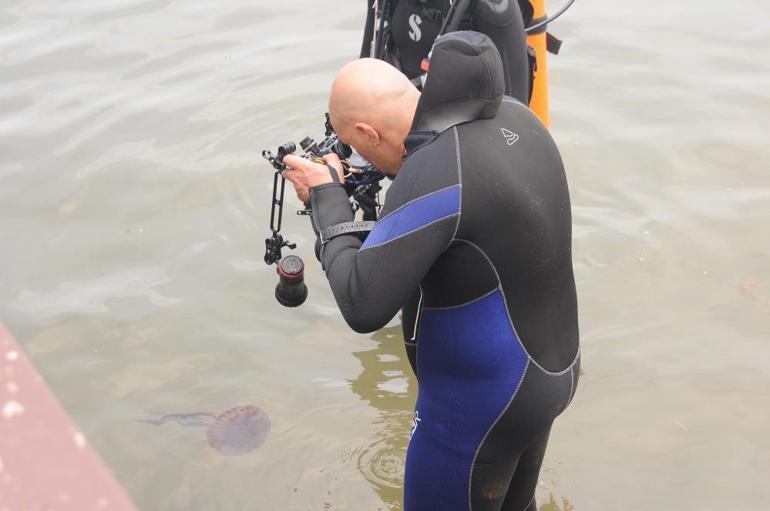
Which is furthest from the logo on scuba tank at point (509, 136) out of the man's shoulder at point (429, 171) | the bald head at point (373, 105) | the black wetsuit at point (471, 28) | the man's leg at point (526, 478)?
the black wetsuit at point (471, 28)

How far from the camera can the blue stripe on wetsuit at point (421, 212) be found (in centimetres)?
213

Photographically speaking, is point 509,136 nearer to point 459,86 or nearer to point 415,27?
point 459,86

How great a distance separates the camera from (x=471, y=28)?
3580mm

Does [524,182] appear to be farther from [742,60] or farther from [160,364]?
[742,60]

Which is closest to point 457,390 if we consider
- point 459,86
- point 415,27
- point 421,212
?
point 421,212

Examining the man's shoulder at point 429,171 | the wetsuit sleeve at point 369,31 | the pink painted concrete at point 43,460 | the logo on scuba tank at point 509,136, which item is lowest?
the wetsuit sleeve at point 369,31

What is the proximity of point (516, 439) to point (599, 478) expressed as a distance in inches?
53.1

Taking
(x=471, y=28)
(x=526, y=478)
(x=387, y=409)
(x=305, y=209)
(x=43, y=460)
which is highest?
(x=43, y=460)

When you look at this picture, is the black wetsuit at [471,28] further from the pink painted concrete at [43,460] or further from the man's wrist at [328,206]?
the pink painted concrete at [43,460]

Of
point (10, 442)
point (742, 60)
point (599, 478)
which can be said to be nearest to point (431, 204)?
point (10, 442)

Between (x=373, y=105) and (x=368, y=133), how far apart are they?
0.24 feet

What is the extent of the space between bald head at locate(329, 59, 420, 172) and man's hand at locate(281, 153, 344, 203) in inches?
7.3

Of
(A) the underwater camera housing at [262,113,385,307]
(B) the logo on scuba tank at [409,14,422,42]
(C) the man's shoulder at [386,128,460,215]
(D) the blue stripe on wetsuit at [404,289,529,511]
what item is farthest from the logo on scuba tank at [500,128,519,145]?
(B) the logo on scuba tank at [409,14,422,42]

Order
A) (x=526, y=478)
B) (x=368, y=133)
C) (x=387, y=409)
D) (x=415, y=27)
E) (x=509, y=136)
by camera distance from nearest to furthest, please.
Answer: (x=509, y=136)
(x=368, y=133)
(x=526, y=478)
(x=415, y=27)
(x=387, y=409)
